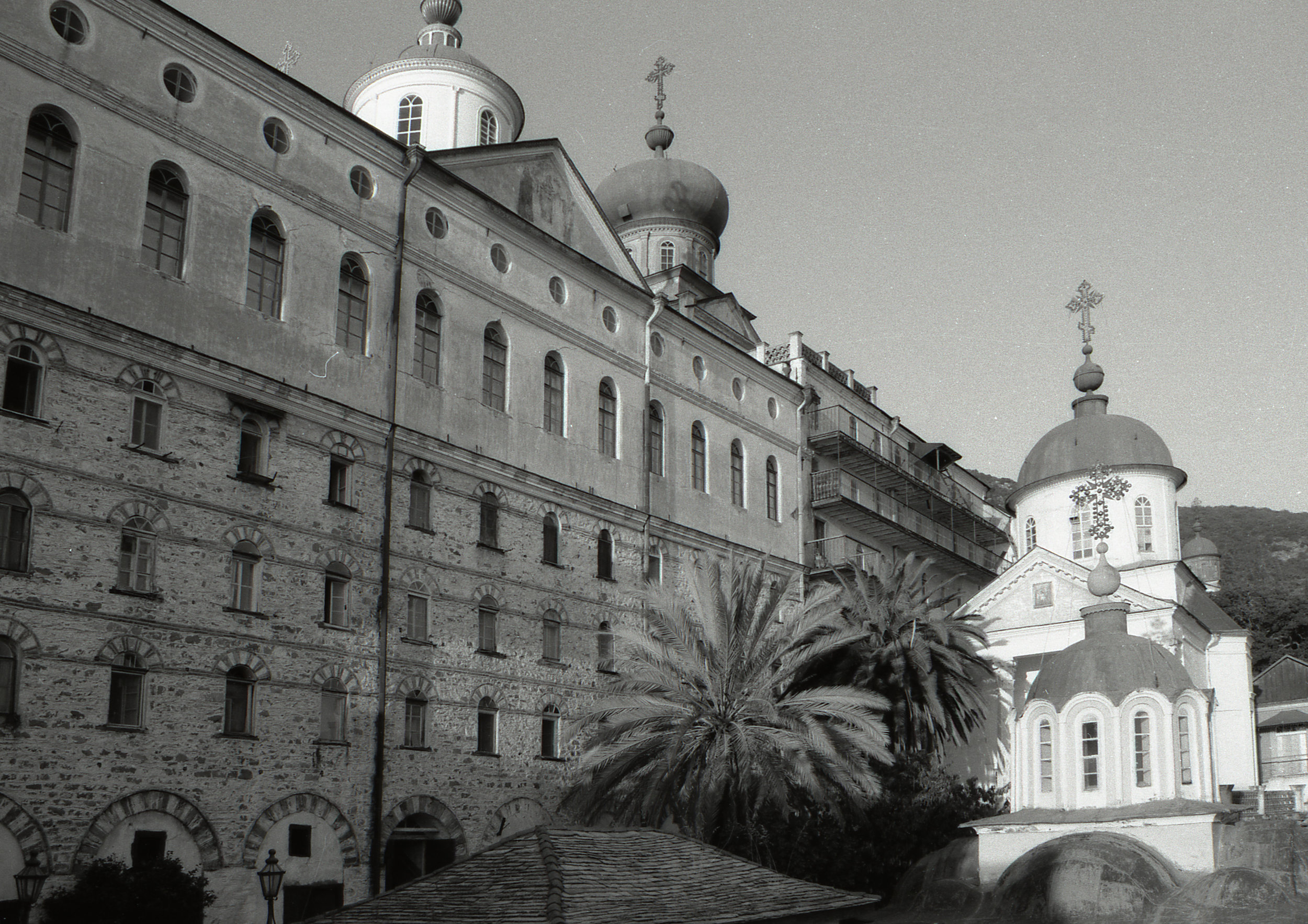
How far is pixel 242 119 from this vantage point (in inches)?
944

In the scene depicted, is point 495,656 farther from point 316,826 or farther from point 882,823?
point 882,823

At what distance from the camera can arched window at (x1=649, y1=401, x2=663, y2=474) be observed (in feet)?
107

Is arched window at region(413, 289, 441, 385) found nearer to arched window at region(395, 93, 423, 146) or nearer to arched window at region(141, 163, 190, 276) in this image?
arched window at region(141, 163, 190, 276)

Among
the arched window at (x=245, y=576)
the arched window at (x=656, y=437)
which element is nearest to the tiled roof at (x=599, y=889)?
the arched window at (x=245, y=576)

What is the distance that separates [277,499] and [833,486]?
1901 cm

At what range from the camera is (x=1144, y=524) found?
41406 mm

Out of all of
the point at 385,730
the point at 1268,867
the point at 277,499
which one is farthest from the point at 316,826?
the point at 1268,867

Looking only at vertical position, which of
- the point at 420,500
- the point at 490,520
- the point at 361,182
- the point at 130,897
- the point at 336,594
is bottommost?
the point at 130,897

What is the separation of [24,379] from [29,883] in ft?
22.5

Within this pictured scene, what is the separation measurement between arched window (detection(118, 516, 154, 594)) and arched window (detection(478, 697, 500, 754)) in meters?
7.21

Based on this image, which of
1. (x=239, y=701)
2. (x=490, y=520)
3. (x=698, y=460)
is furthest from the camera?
(x=698, y=460)

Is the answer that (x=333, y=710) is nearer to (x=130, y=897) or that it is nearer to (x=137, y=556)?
(x=137, y=556)

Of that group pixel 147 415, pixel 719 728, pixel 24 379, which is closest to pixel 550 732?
pixel 719 728

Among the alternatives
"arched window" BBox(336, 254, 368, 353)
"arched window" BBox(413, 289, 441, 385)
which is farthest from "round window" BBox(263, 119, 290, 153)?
"arched window" BBox(413, 289, 441, 385)
